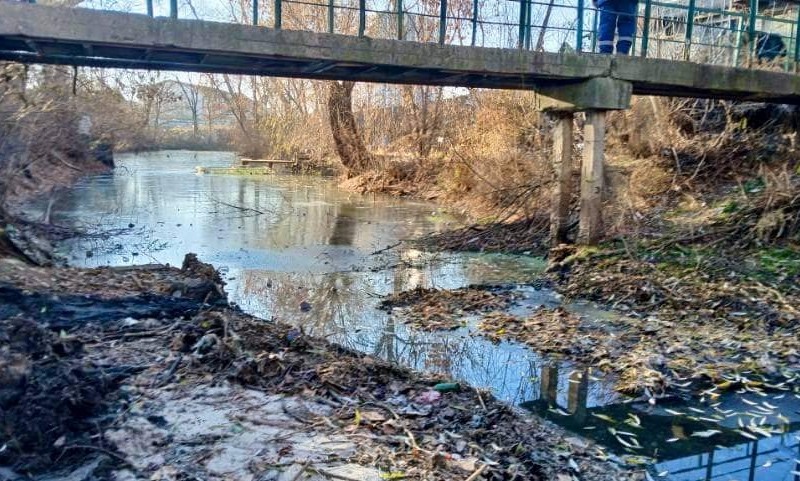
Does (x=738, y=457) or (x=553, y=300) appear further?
(x=553, y=300)

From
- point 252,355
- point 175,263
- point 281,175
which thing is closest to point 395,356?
point 252,355

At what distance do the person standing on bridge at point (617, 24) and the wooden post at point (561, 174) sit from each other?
1.29 metres

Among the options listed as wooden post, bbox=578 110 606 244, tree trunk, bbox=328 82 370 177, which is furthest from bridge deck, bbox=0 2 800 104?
tree trunk, bbox=328 82 370 177

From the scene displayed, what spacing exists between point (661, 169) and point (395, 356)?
989cm

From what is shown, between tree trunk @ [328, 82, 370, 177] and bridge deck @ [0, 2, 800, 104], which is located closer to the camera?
bridge deck @ [0, 2, 800, 104]

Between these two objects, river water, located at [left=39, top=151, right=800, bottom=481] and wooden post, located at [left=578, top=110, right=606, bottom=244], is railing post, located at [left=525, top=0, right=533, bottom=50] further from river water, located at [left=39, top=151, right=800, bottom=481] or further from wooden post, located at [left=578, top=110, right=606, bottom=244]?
river water, located at [left=39, top=151, right=800, bottom=481]

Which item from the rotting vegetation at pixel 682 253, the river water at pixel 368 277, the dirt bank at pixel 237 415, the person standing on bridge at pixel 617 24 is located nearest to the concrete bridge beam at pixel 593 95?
the person standing on bridge at pixel 617 24

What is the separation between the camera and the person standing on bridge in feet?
33.4

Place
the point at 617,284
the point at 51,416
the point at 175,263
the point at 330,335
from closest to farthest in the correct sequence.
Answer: the point at 51,416
the point at 330,335
the point at 617,284
the point at 175,263

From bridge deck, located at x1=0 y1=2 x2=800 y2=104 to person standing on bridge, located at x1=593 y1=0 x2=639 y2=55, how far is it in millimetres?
387

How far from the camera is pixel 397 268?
11.5m

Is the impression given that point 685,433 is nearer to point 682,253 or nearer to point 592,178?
point 682,253

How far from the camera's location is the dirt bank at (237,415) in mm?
4070

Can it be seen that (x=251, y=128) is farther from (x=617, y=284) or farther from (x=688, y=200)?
(x=617, y=284)
